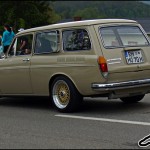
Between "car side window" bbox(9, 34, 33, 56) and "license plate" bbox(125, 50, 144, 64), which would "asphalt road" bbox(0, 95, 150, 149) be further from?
"car side window" bbox(9, 34, 33, 56)

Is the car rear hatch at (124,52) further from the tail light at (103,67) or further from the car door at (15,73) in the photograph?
the car door at (15,73)

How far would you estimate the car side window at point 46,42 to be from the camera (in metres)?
9.63

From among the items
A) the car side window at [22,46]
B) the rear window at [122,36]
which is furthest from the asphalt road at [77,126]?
the rear window at [122,36]

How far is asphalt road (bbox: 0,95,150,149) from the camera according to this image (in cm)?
673

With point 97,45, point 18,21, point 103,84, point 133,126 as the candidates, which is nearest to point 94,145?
point 133,126

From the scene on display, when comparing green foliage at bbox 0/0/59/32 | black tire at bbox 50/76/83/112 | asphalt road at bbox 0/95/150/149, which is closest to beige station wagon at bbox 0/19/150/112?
black tire at bbox 50/76/83/112

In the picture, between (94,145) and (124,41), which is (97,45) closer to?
(124,41)

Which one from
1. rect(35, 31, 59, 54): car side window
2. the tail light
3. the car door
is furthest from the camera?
the car door

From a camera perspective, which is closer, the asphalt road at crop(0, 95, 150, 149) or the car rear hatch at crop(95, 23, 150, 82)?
the asphalt road at crop(0, 95, 150, 149)

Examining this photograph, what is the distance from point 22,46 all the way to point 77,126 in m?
3.05

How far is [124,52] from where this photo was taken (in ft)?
29.7

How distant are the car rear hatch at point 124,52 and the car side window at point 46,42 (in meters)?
1.02

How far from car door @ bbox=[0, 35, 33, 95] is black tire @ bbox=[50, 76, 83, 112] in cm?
76

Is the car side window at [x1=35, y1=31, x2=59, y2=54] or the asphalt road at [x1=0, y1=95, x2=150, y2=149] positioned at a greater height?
the car side window at [x1=35, y1=31, x2=59, y2=54]
